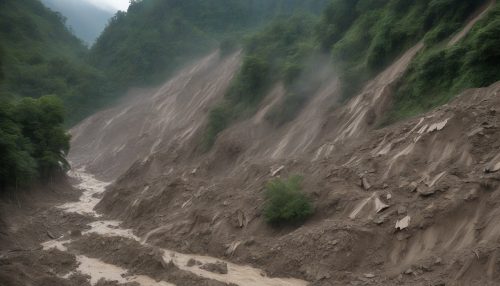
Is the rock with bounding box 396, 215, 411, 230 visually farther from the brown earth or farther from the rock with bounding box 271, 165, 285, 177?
the rock with bounding box 271, 165, 285, 177

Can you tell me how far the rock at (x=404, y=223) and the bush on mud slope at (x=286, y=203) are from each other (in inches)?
145

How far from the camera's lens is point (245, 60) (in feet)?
106

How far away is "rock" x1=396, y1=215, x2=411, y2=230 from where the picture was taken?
442 inches

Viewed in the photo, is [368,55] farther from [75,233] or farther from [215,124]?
[75,233]

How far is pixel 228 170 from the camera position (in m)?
25.2

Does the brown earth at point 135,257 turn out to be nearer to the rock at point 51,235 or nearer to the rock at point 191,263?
the rock at point 191,263

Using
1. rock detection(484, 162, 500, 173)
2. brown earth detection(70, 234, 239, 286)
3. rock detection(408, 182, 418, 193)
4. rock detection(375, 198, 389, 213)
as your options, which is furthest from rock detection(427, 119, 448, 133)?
brown earth detection(70, 234, 239, 286)

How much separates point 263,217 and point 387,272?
6116mm

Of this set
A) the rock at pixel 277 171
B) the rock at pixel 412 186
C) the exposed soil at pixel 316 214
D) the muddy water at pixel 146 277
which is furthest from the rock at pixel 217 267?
the rock at pixel 412 186

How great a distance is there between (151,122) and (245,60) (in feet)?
52.0

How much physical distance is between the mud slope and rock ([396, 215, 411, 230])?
73.7ft

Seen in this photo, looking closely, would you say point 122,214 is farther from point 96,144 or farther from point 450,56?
point 96,144

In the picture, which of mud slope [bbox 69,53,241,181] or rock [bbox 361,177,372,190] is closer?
rock [bbox 361,177,372,190]

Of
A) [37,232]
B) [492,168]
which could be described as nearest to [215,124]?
[37,232]
